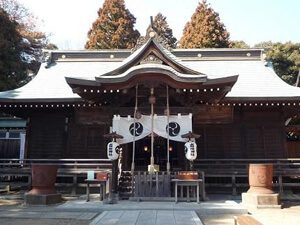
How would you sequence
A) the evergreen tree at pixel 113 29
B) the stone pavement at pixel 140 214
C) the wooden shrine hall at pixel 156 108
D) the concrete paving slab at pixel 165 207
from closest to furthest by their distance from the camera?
the stone pavement at pixel 140 214 < the concrete paving slab at pixel 165 207 < the wooden shrine hall at pixel 156 108 < the evergreen tree at pixel 113 29

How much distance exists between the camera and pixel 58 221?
685cm

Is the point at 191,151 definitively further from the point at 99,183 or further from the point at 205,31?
the point at 205,31

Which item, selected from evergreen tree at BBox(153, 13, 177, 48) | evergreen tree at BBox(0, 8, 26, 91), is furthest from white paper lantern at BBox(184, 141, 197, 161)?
evergreen tree at BBox(153, 13, 177, 48)

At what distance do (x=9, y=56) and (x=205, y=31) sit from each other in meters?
20.8

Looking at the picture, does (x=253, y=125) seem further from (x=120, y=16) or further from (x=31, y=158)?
(x=120, y=16)

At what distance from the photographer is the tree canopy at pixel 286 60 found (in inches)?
1123

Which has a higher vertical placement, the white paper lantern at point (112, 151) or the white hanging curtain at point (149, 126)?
the white hanging curtain at point (149, 126)

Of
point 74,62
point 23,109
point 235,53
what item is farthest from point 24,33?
point 235,53

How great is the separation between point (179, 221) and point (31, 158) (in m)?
8.96

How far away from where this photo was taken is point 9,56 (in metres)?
21.7

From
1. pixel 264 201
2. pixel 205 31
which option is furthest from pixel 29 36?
pixel 264 201

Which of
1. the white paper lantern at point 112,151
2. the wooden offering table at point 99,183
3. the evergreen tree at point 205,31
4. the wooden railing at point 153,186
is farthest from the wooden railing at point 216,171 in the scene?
the evergreen tree at point 205,31

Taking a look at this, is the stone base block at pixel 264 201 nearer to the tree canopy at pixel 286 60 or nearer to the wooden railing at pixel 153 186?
the wooden railing at pixel 153 186

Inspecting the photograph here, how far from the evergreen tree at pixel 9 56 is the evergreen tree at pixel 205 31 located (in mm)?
18659
